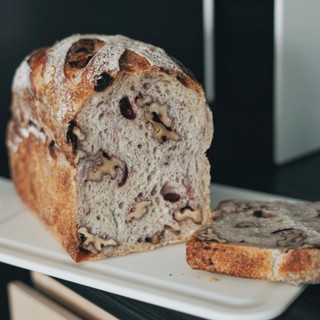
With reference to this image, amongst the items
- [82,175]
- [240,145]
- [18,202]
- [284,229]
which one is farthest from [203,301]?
[240,145]

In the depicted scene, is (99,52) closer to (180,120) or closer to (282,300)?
(180,120)

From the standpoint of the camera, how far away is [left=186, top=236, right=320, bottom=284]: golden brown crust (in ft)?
4.49

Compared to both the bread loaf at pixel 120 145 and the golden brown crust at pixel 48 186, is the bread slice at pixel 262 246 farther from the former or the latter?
the golden brown crust at pixel 48 186

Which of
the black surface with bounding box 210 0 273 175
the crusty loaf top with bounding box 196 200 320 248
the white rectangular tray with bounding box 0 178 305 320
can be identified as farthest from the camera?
the black surface with bounding box 210 0 273 175

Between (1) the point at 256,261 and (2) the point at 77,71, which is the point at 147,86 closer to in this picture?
(2) the point at 77,71

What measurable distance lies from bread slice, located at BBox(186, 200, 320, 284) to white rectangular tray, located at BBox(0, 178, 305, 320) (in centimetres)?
2

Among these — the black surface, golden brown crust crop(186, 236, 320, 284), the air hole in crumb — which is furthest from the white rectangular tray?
the black surface

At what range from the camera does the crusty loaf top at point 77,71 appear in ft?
4.87

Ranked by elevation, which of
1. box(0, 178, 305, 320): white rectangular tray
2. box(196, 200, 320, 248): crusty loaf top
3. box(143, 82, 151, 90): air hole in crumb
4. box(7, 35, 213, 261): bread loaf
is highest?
box(143, 82, 151, 90): air hole in crumb

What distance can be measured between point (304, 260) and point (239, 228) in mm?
212

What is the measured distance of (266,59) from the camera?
2061 millimetres

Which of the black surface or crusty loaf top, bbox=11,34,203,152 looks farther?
the black surface

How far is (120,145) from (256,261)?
395 mm

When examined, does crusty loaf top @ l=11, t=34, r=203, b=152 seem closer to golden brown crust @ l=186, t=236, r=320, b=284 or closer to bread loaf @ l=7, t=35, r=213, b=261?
bread loaf @ l=7, t=35, r=213, b=261
